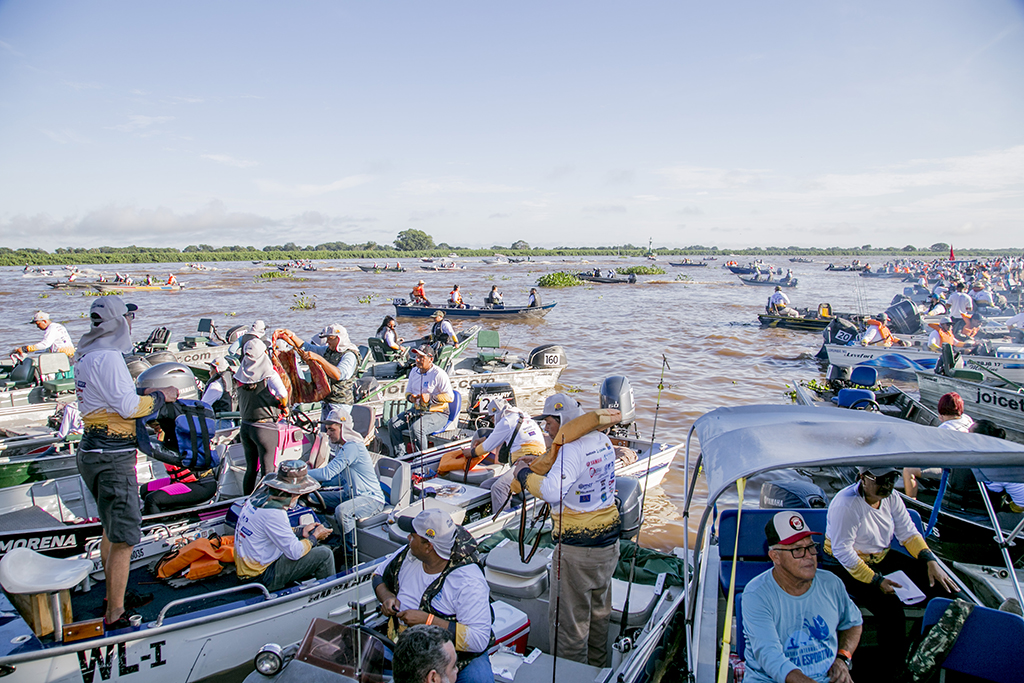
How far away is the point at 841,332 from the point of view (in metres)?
18.8

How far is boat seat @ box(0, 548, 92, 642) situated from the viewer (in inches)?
148

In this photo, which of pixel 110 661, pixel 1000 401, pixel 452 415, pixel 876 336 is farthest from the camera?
pixel 876 336

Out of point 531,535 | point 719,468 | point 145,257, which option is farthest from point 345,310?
point 145,257

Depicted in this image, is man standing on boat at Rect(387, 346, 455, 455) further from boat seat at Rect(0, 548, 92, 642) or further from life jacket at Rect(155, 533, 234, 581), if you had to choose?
boat seat at Rect(0, 548, 92, 642)

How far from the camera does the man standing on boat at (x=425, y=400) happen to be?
8.36m

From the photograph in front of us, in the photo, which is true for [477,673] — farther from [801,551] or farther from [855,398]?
[855,398]

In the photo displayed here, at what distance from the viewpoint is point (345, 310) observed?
35906 millimetres

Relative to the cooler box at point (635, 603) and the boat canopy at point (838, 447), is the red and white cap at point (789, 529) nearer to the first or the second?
the boat canopy at point (838, 447)

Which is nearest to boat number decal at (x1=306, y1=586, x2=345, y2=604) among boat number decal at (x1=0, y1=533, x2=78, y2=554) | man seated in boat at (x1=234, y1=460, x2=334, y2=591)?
man seated in boat at (x1=234, y1=460, x2=334, y2=591)

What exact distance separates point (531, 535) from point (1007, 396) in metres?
7.54

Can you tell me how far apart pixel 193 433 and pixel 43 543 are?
1668mm

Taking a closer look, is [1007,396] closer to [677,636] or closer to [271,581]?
[677,636]

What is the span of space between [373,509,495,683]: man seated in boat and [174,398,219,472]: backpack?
9.27 ft

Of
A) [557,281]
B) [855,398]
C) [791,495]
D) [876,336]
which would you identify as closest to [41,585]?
[791,495]
